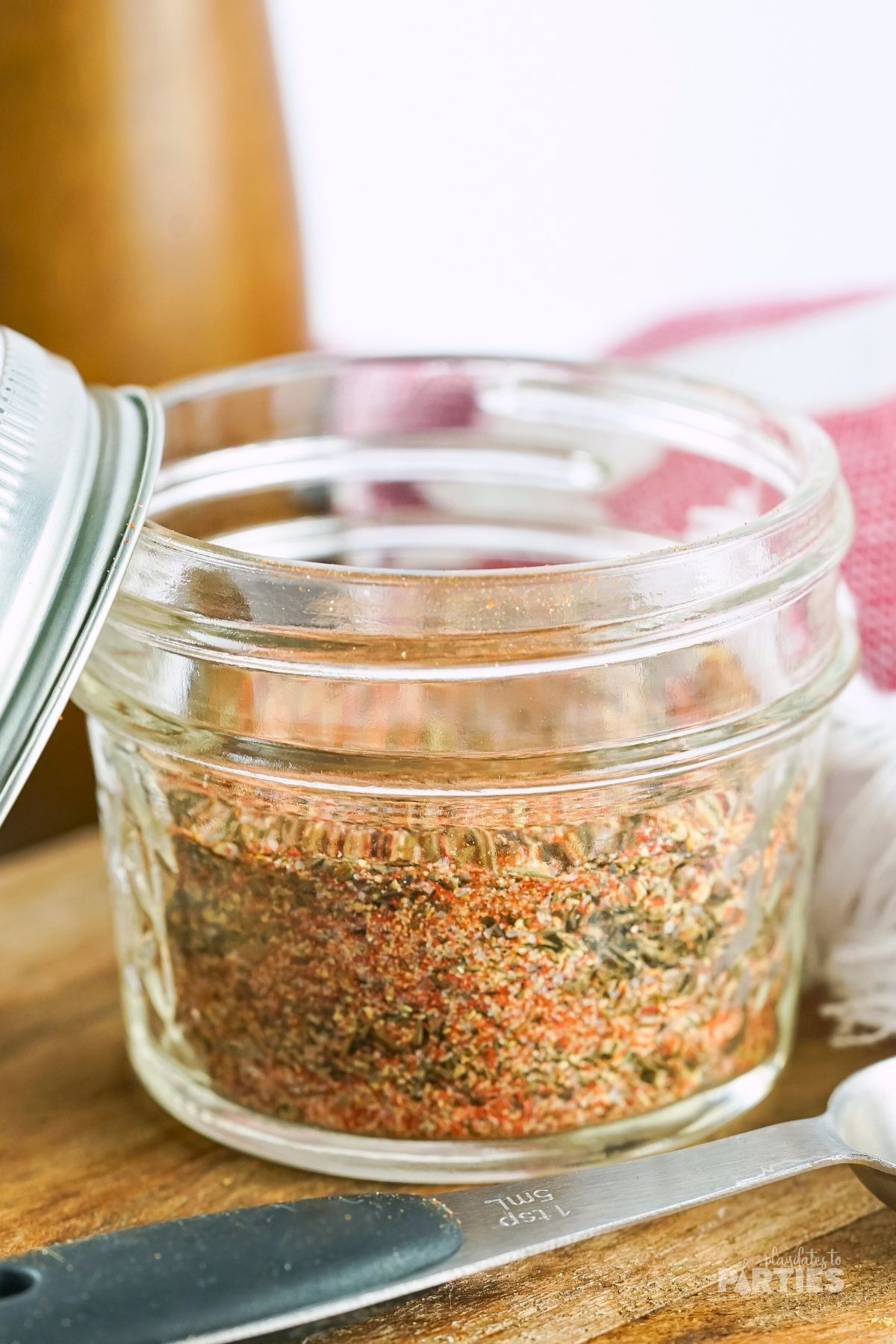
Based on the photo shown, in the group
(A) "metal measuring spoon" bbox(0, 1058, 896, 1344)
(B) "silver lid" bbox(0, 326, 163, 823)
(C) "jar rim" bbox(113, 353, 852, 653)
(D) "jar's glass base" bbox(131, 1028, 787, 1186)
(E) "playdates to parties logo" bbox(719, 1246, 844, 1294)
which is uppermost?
(B) "silver lid" bbox(0, 326, 163, 823)

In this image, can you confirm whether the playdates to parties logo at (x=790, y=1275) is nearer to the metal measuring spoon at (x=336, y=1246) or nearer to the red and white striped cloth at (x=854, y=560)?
the metal measuring spoon at (x=336, y=1246)

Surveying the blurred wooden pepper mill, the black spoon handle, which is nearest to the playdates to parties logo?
the black spoon handle

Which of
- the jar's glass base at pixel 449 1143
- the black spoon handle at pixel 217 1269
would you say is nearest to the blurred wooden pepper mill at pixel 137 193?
the jar's glass base at pixel 449 1143

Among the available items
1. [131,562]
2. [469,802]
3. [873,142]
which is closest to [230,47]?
[131,562]

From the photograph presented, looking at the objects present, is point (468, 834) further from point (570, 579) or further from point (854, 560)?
point (854, 560)

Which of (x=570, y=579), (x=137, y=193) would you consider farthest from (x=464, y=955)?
(x=137, y=193)

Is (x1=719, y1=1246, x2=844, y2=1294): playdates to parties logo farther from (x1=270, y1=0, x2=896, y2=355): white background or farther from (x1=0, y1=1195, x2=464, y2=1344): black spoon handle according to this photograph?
(x1=270, y1=0, x2=896, y2=355): white background

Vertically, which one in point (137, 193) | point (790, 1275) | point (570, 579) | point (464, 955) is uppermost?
point (137, 193)
